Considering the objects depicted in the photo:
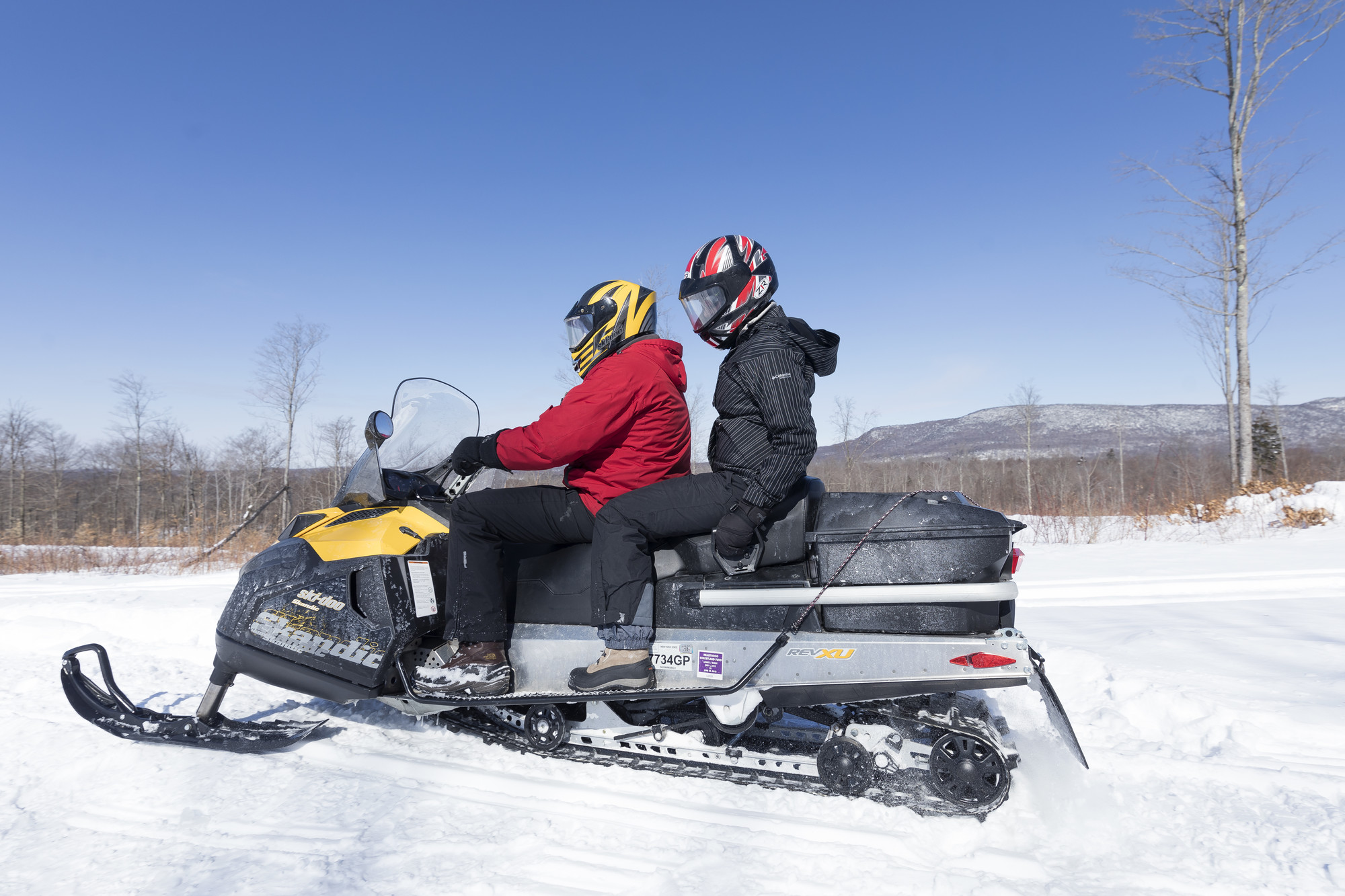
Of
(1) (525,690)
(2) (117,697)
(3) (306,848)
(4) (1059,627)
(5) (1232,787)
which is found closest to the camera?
(3) (306,848)

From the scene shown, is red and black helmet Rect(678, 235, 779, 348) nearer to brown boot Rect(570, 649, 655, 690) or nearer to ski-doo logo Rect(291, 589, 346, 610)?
brown boot Rect(570, 649, 655, 690)

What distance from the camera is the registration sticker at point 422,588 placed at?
298 cm

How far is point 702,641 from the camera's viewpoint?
8.60 feet

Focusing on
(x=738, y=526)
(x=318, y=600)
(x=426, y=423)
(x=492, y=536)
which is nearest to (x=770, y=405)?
(x=738, y=526)

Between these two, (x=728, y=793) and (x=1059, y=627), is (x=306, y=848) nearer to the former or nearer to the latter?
(x=728, y=793)

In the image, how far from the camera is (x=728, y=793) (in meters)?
2.59

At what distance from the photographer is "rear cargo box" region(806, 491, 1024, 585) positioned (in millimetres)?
2326

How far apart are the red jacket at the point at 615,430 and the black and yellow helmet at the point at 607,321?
0.27 ft

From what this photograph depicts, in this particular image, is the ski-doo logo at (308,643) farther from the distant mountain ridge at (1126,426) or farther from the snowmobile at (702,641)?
the distant mountain ridge at (1126,426)

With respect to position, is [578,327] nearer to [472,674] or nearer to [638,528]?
[638,528]

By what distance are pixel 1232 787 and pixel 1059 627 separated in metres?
2.59

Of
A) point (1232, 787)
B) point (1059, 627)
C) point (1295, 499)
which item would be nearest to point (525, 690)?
point (1232, 787)

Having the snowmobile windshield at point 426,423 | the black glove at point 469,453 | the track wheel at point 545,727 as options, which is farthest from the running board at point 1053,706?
the snowmobile windshield at point 426,423

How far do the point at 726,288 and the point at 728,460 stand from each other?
70 cm
